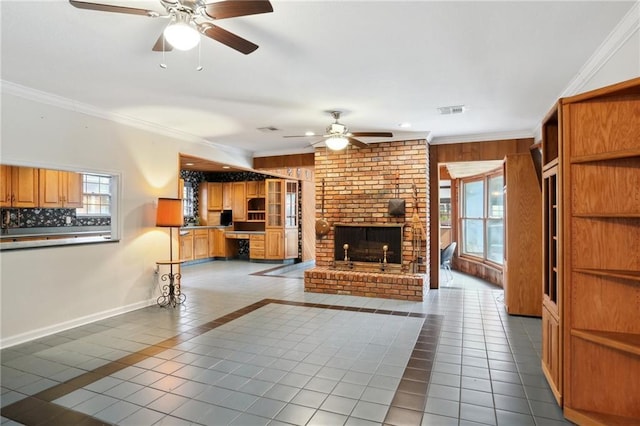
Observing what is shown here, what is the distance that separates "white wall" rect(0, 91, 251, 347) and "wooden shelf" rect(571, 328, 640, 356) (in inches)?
187

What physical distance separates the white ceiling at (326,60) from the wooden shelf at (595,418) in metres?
2.50

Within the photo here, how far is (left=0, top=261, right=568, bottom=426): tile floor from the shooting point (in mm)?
2312

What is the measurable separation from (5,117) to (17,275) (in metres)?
1.55

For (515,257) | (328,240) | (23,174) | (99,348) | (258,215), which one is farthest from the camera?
(258,215)

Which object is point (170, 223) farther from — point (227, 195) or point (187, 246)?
point (227, 195)

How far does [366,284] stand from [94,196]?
18.8 feet

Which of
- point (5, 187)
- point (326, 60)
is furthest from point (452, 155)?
point (5, 187)

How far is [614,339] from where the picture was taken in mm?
2088

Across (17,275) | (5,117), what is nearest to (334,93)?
(5,117)

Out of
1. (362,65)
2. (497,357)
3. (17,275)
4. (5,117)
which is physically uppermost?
(362,65)

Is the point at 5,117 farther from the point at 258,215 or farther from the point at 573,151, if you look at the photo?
the point at 258,215

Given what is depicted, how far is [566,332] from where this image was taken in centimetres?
229

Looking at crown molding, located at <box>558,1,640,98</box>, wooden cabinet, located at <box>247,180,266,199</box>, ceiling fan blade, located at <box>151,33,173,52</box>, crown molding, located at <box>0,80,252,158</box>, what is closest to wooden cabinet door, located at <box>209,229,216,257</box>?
wooden cabinet, located at <box>247,180,266,199</box>

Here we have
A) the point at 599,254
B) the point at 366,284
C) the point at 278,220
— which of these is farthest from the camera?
the point at 278,220
